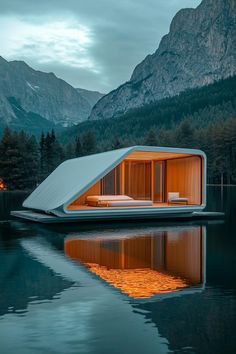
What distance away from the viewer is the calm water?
4102mm

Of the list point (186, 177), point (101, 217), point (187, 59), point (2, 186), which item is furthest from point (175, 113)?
point (101, 217)

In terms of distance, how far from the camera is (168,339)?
13.5 ft

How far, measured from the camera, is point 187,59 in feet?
490

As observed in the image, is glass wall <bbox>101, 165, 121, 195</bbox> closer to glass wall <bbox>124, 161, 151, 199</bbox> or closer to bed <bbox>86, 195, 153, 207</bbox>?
glass wall <bbox>124, 161, 151, 199</bbox>

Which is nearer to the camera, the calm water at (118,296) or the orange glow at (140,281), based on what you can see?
the calm water at (118,296)

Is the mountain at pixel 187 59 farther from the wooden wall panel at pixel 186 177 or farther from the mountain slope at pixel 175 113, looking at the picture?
the wooden wall panel at pixel 186 177

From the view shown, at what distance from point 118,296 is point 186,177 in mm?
12682

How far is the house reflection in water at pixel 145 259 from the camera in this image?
6.07 meters

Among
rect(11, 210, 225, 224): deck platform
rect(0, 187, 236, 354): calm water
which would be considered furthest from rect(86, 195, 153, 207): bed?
rect(0, 187, 236, 354): calm water

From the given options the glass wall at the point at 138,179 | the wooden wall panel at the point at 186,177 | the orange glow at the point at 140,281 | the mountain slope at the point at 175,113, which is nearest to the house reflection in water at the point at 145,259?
the orange glow at the point at 140,281

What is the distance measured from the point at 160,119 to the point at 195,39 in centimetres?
5933

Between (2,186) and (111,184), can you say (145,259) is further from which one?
(2,186)

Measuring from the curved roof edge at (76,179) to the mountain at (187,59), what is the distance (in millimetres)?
121771

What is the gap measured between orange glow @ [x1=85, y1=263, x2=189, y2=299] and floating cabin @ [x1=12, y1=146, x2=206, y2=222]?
6877 mm
